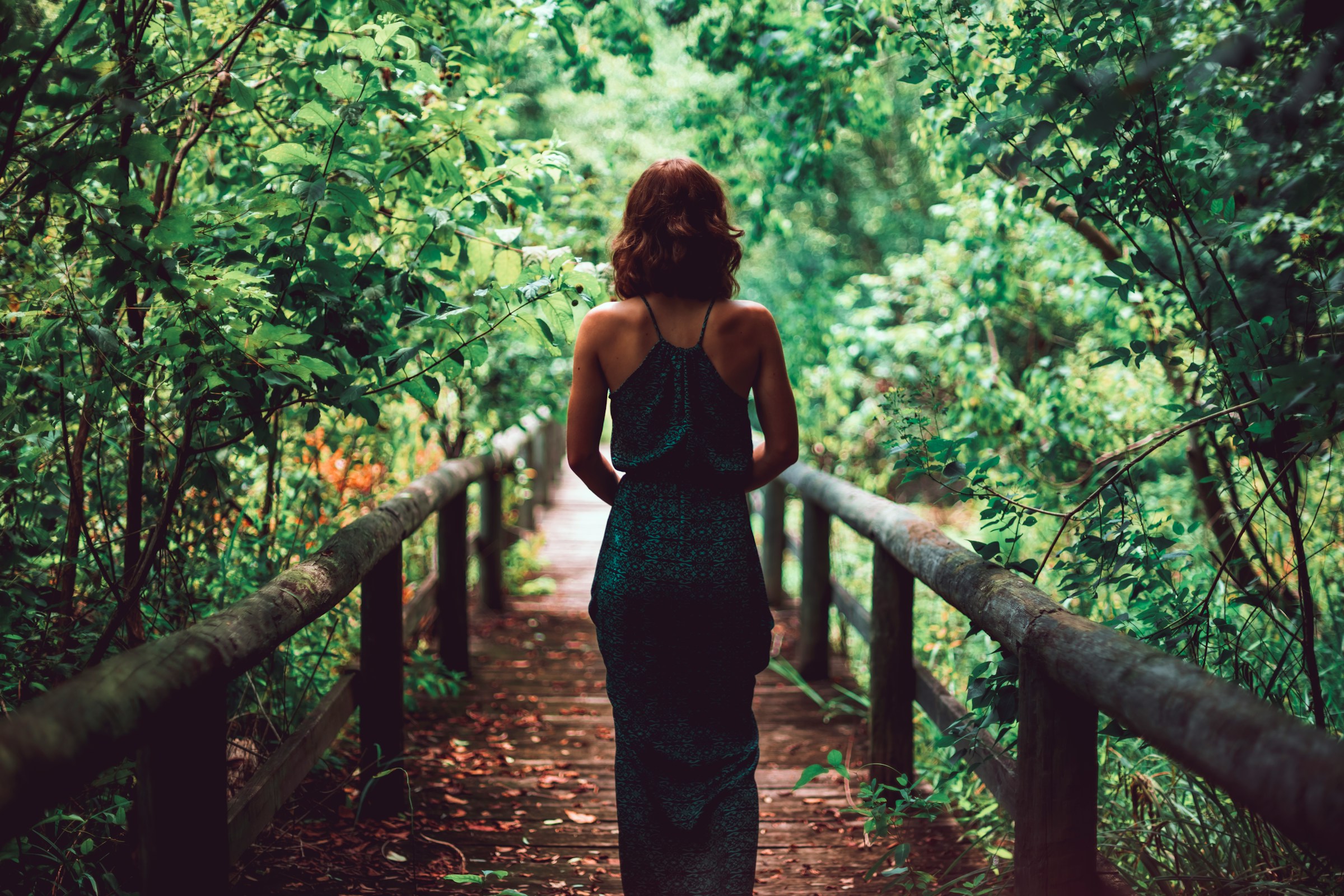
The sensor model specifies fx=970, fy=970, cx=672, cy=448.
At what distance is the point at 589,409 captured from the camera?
8.53 feet

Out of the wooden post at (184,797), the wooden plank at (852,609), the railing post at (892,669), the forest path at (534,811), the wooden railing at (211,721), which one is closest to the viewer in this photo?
the wooden railing at (211,721)

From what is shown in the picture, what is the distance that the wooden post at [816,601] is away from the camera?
16.8 feet

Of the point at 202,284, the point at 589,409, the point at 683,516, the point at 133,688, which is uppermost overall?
the point at 202,284

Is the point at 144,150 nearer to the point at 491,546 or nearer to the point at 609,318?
the point at 609,318

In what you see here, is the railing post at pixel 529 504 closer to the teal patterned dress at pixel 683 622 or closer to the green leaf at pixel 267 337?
the teal patterned dress at pixel 683 622

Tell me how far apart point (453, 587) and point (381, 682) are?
5.33 ft

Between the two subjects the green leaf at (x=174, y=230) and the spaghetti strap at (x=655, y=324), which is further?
the spaghetti strap at (x=655, y=324)

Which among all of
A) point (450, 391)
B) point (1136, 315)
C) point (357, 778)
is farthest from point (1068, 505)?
point (450, 391)

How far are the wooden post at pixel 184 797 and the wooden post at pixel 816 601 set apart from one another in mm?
3615

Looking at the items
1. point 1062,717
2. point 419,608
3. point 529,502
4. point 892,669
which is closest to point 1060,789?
point 1062,717

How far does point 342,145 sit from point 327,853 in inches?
79.4

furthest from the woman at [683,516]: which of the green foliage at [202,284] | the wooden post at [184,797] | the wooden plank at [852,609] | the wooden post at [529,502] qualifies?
the wooden post at [529,502]

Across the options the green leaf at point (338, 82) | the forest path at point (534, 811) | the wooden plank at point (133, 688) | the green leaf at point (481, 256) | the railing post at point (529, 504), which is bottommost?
the forest path at point (534, 811)

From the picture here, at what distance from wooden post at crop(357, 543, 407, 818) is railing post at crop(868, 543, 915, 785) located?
1677 millimetres
